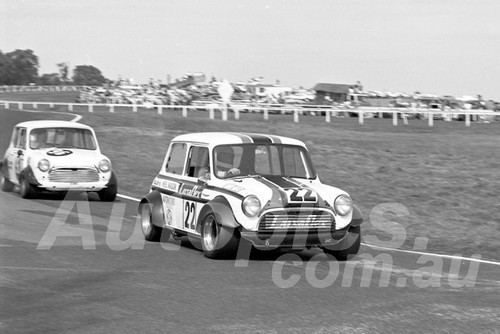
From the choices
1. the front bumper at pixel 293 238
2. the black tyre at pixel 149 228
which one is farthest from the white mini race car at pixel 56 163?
the front bumper at pixel 293 238

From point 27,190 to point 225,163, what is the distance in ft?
23.0

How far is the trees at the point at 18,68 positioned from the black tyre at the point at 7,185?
15843 cm

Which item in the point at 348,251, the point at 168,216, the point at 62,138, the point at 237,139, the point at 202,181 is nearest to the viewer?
the point at 348,251

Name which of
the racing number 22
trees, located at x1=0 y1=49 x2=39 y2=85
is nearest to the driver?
the racing number 22

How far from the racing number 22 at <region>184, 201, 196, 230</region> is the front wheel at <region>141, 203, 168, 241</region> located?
2.49ft

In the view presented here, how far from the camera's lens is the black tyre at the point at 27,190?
1744 centimetres

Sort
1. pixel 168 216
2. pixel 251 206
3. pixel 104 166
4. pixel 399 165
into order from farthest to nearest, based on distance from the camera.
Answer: pixel 399 165 → pixel 104 166 → pixel 168 216 → pixel 251 206

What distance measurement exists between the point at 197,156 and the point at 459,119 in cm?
4171

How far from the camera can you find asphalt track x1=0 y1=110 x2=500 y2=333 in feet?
23.6

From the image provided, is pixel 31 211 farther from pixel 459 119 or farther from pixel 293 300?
pixel 459 119

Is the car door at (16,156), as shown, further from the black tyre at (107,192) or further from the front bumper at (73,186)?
the black tyre at (107,192)

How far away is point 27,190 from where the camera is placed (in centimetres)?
1748

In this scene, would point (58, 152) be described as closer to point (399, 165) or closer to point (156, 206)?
point (156, 206)

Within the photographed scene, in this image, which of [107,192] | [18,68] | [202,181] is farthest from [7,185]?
[18,68]
